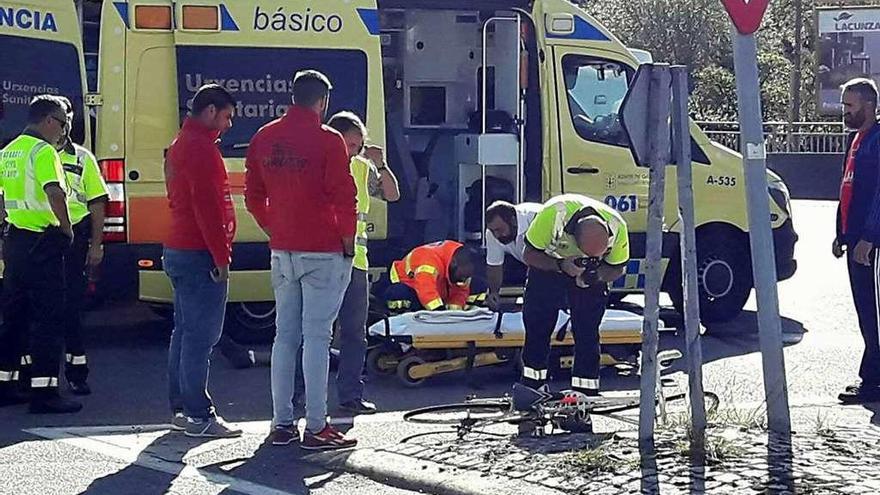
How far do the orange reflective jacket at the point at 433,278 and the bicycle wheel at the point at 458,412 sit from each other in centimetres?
210

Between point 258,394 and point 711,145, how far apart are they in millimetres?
4605

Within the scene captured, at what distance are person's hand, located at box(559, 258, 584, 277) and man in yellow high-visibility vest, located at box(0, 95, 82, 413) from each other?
9.44 ft

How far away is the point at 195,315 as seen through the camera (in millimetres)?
7543

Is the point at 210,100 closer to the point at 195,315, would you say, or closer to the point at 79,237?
the point at 195,315

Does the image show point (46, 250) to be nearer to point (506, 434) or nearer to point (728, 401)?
point (506, 434)

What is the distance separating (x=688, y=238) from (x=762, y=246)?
17.6 inches

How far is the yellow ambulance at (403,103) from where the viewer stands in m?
10.2

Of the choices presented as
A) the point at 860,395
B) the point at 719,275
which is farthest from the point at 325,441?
the point at 719,275

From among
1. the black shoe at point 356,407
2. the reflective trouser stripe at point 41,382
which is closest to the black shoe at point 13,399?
the reflective trouser stripe at point 41,382

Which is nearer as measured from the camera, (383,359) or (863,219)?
(863,219)

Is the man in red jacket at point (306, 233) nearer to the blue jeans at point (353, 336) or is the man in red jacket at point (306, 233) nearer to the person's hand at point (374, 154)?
the blue jeans at point (353, 336)

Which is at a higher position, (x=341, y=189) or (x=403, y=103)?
(x=403, y=103)

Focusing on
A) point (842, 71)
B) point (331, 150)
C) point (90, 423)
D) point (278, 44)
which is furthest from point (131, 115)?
point (842, 71)

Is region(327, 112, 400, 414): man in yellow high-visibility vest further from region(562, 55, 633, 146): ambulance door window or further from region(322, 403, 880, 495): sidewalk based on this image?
region(562, 55, 633, 146): ambulance door window
